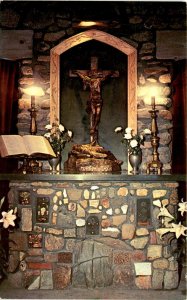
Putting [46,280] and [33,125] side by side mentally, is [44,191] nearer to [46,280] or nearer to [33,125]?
[46,280]

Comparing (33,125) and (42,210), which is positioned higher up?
(33,125)

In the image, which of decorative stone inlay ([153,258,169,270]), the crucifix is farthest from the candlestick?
decorative stone inlay ([153,258,169,270])

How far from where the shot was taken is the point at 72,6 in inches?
185

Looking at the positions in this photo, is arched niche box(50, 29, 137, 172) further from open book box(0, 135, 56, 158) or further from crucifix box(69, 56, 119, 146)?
open book box(0, 135, 56, 158)

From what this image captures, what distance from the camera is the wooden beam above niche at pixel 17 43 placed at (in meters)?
4.64

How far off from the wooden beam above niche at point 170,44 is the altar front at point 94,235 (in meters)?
1.80

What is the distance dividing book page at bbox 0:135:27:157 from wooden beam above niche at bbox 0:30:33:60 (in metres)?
1.45

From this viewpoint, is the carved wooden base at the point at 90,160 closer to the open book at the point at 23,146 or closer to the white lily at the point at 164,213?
the open book at the point at 23,146

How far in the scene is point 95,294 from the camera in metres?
3.30

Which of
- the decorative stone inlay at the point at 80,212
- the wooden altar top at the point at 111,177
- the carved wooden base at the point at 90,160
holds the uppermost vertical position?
the carved wooden base at the point at 90,160

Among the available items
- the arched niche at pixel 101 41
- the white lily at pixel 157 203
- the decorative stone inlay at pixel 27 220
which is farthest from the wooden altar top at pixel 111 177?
the arched niche at pixel 101 41

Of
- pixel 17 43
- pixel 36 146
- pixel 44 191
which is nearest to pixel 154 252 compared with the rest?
pixel 44 191

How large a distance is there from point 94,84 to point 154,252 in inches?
78.3

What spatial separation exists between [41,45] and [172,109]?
1716 mm
